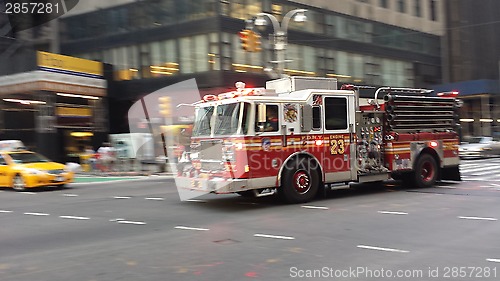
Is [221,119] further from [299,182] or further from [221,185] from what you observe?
[299,182]

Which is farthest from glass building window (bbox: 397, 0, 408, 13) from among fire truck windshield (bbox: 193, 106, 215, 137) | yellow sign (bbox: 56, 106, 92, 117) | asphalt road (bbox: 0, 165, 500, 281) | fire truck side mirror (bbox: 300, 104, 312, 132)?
fire truck windshield (bbox: 193, 106, 215, 137)

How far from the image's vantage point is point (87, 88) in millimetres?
33125

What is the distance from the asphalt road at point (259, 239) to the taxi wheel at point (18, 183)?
4.56 metres

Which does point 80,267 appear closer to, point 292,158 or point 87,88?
point 292,158

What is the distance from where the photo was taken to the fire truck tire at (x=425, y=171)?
13.5 meters

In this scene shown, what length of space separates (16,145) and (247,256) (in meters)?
16.5

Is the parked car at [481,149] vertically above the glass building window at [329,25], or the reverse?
the glass building window at [329,25]

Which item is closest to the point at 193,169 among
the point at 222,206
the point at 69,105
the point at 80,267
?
the point at 222,206

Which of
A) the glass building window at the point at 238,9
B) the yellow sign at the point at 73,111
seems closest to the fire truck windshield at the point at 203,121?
the yellow sign at the point at 73,111

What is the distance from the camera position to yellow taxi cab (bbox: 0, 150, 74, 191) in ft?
54.5

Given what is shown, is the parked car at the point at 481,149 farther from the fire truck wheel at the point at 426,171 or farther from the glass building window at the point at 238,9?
the glass building window at the point at 238,9

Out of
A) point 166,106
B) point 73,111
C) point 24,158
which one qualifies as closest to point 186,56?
point 73,111

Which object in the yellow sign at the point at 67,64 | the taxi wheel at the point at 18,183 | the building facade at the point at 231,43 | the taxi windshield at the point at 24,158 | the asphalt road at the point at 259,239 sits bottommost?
the asphalt road at the point at 259,239

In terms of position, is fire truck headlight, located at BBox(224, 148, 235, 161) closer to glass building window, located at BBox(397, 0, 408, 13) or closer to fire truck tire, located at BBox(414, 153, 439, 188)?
fire truck tire, located at BBox(414, 153, 439, 188)
